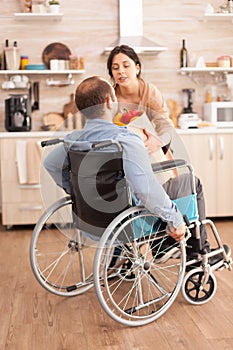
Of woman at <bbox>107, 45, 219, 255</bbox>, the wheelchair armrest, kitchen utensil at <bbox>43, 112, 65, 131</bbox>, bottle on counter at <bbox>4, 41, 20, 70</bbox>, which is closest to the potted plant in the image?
bottle on counter at <bbox>4, 41, 20, 70</bbox>

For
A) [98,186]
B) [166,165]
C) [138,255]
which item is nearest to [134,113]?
[166,165]

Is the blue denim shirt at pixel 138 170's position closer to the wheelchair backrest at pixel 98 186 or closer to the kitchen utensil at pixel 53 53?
the wheelchair backrest at pixel 98 186

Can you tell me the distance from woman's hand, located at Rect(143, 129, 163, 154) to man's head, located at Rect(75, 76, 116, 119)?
0.55 meters

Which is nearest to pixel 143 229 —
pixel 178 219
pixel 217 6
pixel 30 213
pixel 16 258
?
pixel 178 219

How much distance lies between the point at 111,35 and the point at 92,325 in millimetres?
3336

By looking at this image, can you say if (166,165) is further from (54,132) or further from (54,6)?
(54,6)

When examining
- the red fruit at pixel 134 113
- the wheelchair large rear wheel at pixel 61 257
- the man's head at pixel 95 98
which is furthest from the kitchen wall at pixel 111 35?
the man's head at pixel 95 98

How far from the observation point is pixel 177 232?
2758mm

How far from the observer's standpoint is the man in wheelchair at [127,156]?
265 cm

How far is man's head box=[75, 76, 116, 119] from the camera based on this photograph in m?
2.76

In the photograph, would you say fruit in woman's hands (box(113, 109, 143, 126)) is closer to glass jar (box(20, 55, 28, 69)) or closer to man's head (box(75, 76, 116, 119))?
man's head (box(75, 76, 116, 119))

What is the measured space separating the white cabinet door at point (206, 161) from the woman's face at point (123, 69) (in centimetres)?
166

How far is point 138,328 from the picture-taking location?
276cm

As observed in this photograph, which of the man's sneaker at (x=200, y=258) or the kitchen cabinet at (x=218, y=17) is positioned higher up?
the kitchen cabinet at (x=218, y=17)
